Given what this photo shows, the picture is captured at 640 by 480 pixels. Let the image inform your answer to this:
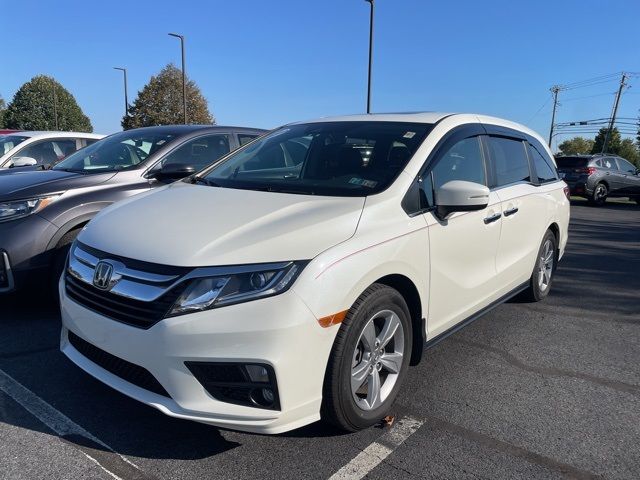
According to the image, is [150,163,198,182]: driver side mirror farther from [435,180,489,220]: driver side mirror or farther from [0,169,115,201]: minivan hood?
[435,180,489,220]: driver side mirror

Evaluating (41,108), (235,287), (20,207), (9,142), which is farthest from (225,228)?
(41,108)

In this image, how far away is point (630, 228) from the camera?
11609mm

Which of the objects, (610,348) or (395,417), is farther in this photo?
(610,348)

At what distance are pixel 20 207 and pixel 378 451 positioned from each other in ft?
11.0

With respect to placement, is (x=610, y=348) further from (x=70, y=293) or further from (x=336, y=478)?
(x=70, y=293)

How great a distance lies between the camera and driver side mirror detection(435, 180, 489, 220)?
3018 millimetres

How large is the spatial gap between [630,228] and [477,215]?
996cm

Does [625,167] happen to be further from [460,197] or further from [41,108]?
[41,108]

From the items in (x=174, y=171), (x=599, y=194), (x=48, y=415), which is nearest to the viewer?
(x=48, y=415)

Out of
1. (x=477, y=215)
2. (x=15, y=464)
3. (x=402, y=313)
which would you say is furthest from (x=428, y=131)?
(x=15, y=464)

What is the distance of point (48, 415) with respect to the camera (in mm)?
2867

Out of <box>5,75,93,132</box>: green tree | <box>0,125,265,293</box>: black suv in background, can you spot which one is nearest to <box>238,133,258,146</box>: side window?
<box>0,125,265,293</box>: black suv in background

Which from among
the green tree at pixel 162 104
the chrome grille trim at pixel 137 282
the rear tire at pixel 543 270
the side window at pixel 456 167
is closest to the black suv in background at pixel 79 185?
the chrome grille trim at pixel 137 282

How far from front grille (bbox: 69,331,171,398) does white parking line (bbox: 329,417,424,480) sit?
0.92 meters
